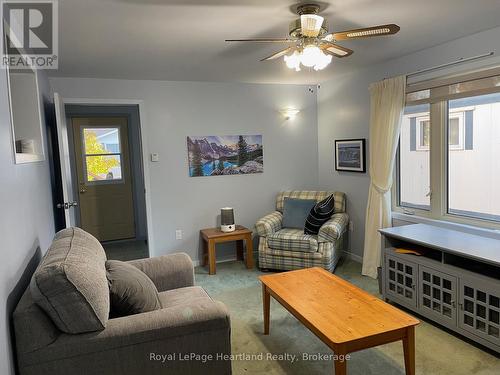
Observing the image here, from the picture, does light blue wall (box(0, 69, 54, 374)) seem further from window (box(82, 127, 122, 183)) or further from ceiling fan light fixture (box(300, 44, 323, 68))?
window (box(82, 127, 122, 183))

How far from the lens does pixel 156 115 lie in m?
4.26

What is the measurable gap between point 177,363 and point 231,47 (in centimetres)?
234

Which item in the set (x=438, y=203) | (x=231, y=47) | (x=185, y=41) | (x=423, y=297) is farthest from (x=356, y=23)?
(x=423, y=297)

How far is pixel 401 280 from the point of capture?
3.04m

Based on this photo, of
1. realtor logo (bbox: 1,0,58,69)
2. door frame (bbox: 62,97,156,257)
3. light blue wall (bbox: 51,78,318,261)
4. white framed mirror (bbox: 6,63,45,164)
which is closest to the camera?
realtor logo (bbox: 1,0,58,69)

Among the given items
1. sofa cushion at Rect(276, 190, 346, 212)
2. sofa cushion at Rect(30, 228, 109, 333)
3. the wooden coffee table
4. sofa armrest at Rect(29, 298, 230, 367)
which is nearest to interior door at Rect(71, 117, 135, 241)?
sofa cushion at Rect(276, 190, 346, 212)

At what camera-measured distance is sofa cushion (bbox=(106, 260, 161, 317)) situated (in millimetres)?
1913

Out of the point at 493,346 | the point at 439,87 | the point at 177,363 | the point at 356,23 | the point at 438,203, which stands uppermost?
the point at 356,23

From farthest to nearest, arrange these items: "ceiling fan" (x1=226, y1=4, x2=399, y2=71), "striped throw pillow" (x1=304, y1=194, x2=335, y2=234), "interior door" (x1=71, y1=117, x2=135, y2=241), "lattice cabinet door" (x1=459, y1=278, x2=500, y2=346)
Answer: "interior door" (x1=71, y1=117, x2=135, y2=241), "striped throw pillow" (x1=304, y1=194, x2=335, y2=234), "lattice cabinet door" (x1=459, y1=278, x2=500, y2=346), "ceiling fan" (x1=226, y1=4, x2=399, y2=71)

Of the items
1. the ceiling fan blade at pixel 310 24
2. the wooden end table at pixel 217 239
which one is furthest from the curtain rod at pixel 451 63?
the wooden end table at pixel 217 239

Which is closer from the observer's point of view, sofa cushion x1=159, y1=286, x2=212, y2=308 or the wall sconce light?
sofa cushion x1=159, y1=286, x2=212, y2=308

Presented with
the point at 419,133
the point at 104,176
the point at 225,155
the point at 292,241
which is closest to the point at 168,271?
the point at 292,241

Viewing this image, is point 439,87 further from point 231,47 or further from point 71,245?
point 71,245

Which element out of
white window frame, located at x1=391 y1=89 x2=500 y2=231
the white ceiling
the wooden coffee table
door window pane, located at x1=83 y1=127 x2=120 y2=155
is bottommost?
the wooden coffee table
